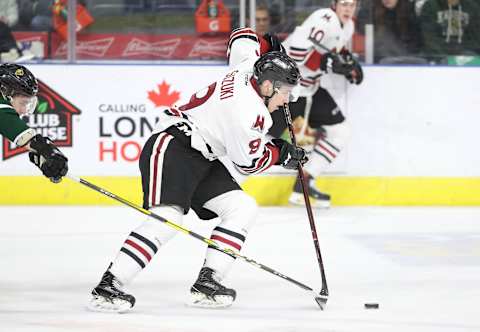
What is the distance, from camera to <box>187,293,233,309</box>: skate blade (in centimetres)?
438

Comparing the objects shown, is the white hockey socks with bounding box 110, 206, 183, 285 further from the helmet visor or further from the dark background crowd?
the dark background crowd

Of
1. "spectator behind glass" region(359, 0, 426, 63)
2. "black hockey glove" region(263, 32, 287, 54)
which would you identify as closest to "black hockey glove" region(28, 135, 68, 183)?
"black hockey glove" region(263, 32, 287, 54)

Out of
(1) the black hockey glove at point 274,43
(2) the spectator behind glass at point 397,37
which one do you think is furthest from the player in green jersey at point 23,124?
(2) the spectator behind glass at point 397,37

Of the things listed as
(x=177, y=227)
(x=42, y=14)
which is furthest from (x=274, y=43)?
(x=42, y=14)

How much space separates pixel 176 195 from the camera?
14.1ft

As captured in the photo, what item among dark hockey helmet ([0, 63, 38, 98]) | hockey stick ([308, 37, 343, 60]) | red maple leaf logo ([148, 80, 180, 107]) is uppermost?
dark hockey helmet ([0, 63, 38, 98])

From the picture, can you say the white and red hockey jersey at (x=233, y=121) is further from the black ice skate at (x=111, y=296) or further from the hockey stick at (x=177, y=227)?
the black ice skate at (x=111, y=296)

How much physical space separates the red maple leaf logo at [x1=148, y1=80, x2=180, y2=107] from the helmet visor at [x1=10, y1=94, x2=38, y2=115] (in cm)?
294

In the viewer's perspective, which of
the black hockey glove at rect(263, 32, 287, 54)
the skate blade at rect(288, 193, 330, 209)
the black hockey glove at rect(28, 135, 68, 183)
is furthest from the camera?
the skate blade at rect(288, 193, 330, 209)

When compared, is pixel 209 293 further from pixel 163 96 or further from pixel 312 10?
pixel 312 10

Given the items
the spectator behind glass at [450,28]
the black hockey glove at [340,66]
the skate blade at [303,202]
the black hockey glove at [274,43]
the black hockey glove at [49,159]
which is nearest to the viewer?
the black hockey glove at [49,159]

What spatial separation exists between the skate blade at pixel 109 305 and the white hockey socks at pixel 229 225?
356mm

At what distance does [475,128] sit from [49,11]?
2.71 meters

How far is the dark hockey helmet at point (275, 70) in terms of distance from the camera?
422 cm
